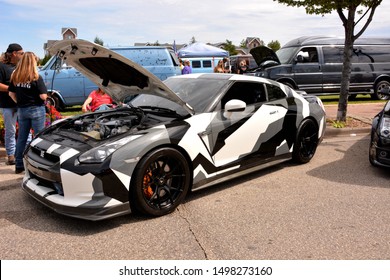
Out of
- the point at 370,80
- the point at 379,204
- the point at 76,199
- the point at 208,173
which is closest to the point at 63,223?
the point at 76,199

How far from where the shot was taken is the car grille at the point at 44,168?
11.2 ft

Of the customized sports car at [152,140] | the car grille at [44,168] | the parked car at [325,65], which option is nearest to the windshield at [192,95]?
the customized sports car at [152,140]

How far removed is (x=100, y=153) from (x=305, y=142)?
345 cm

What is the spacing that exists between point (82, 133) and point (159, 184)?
3.42 ft

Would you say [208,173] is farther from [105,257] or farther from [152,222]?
[105,257]

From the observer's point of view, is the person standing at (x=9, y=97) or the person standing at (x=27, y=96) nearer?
the person standing at (x=27, y=96)

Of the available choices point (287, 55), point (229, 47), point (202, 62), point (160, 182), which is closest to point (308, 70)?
point (287, 55)

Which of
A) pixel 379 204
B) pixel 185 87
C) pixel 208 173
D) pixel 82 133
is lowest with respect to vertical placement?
pixel 379 204

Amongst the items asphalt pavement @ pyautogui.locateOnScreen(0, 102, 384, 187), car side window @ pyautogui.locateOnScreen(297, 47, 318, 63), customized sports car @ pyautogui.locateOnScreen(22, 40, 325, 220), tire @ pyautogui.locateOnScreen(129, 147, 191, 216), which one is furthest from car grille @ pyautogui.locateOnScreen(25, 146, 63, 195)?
car side window @ pyautogui.locateOnScreen(297, 47, 318, 63)

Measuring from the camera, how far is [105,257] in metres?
2.91

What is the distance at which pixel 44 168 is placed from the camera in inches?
139

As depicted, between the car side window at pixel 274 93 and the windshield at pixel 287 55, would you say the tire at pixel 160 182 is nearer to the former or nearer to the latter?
the car side window at pixel 274 93

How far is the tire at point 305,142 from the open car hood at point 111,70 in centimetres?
206
